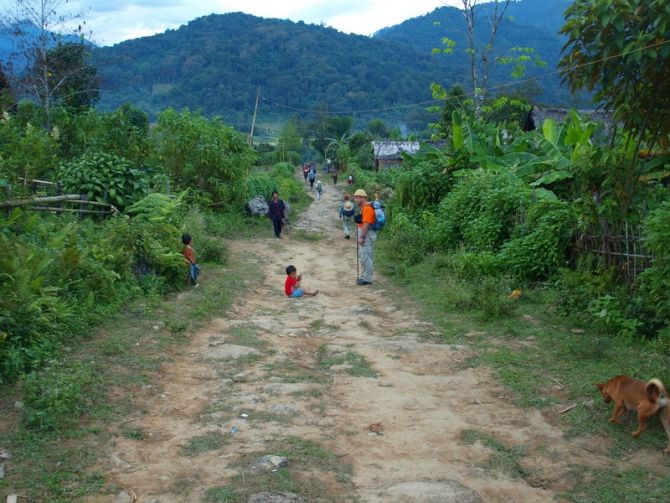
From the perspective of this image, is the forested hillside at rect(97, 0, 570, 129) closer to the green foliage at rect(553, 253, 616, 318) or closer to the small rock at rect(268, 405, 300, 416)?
the green foliage at rect(553, 253, 616, 318)

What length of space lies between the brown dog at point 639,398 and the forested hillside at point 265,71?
295 feet

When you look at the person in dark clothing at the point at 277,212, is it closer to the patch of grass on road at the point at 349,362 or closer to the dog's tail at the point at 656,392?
the patch of grass on road at the point at 349,362

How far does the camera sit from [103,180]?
11148 millimetres

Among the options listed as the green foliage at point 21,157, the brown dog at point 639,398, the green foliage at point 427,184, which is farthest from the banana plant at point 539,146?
the green foliage at point 21,157

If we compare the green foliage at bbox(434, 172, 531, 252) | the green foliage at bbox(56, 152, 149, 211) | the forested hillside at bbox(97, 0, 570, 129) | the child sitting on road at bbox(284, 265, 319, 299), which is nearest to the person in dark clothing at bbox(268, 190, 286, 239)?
the green foliage at bbox(434, 172, 531, 252)

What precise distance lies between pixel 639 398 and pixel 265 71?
120 metres

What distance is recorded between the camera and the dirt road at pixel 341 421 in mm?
3916

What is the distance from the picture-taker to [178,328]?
23.6 feet

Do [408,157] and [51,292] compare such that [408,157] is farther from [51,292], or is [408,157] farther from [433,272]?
[51,292]

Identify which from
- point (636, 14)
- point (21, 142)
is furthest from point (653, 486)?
point (21, 142)

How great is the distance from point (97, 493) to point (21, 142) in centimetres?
863

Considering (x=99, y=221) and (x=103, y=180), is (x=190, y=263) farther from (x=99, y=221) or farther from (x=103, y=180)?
(x=103, y=180)

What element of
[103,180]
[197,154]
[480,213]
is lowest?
[480,213]

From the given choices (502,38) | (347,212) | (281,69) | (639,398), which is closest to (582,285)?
(639,398)
